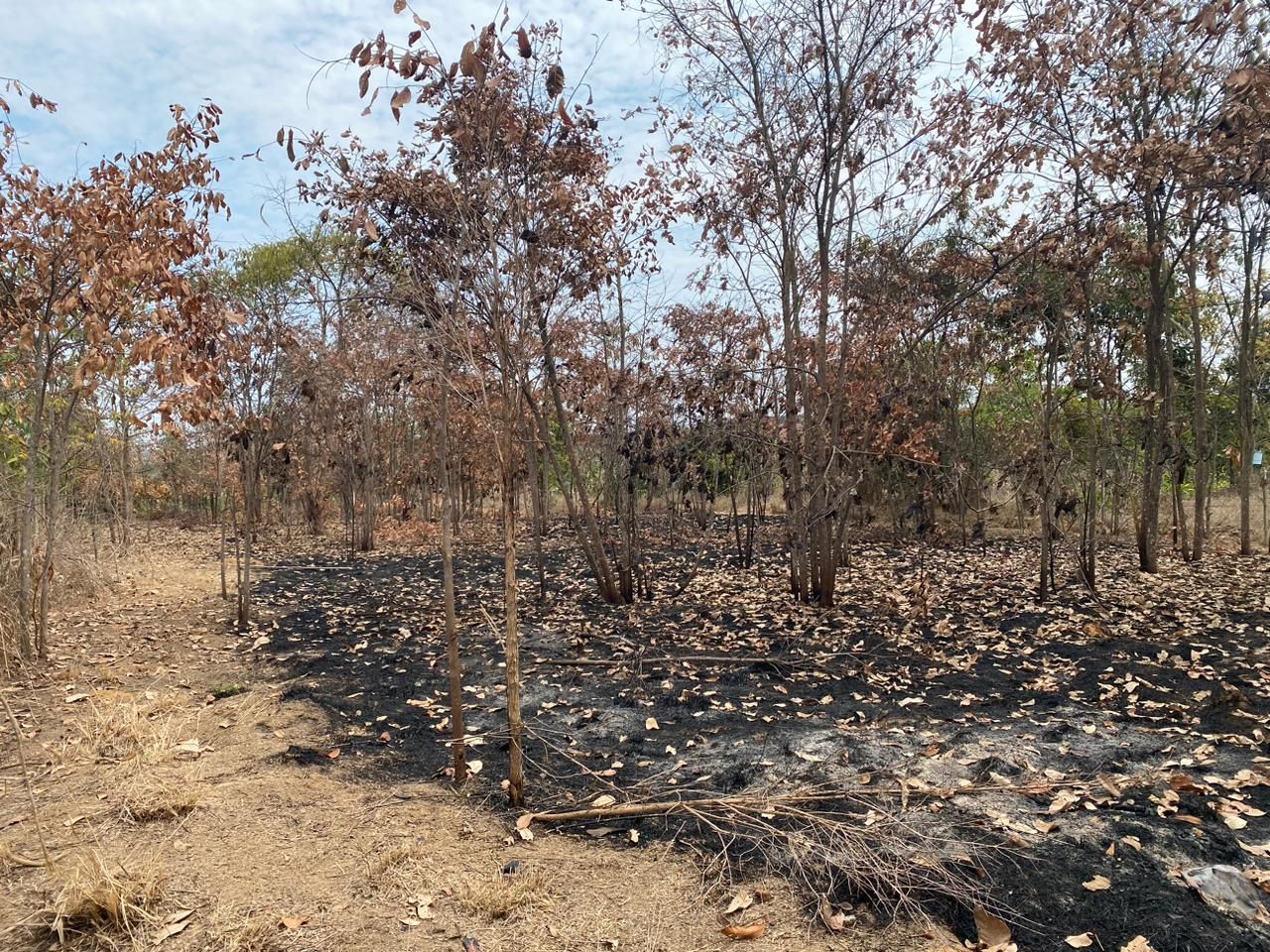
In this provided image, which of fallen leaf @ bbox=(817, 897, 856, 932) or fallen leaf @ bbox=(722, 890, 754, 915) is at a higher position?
fallen leaf @ bbox=(817, 897, 856, 932)

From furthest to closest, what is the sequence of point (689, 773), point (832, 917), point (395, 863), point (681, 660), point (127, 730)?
point (681, 660) < point (127, 730) < point (689, 773) < point (395, 863) < point (832, 917)

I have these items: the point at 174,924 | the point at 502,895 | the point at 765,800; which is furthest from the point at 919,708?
the point at 174,924

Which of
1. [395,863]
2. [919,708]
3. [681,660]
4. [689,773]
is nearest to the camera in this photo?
[395,863]

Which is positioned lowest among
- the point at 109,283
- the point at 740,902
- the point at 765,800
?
the point at 740,902

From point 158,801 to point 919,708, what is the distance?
370cm

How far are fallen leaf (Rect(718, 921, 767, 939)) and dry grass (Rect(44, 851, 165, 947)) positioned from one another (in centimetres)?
174

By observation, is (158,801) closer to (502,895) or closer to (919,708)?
(502,895)

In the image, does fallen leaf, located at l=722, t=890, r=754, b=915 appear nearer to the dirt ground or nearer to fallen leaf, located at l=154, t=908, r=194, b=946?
the dirt ground

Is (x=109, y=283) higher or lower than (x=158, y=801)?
higher

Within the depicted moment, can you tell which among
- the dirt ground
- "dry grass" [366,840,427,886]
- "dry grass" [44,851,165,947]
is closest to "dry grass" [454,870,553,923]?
the dirt ground

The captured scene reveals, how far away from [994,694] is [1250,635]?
2.47 meters

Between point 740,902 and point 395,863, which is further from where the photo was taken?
point 395,863

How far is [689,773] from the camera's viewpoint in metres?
3.68

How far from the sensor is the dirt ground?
8.23ft
